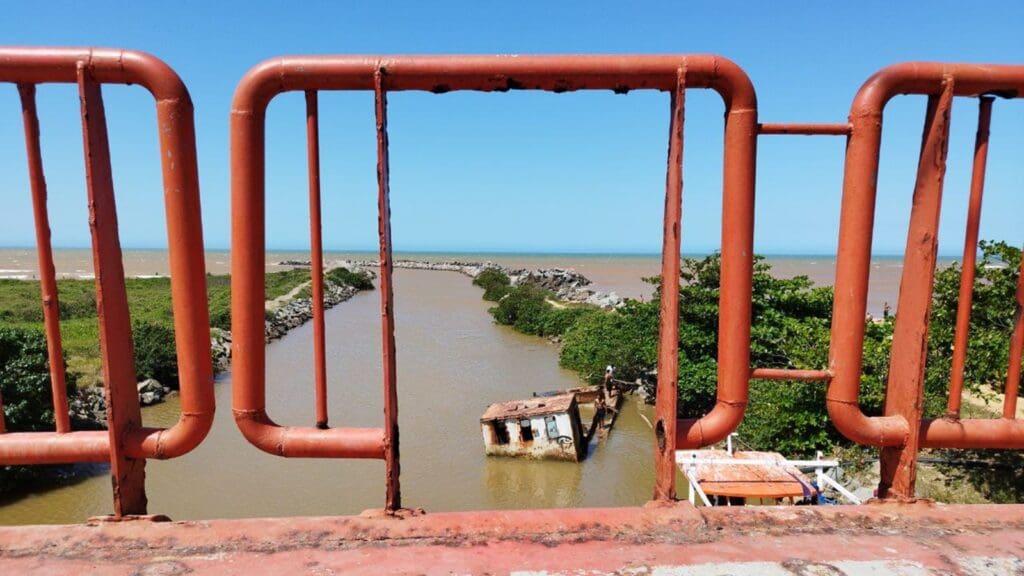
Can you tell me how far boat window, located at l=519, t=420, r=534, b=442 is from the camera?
10.3m

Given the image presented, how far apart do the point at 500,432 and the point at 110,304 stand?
921 centimetres

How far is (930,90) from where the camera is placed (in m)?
1.67

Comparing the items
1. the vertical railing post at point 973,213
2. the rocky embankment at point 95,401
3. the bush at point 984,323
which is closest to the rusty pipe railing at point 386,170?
the vertical railing post at point 973,213

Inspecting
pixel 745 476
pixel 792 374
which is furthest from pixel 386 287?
pixel 745 476

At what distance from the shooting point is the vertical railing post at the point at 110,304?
1.56 metres

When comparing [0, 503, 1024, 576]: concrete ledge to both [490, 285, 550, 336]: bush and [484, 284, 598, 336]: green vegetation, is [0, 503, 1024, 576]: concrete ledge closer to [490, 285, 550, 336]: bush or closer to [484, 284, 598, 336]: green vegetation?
[484, 284, 598, 336]: green vegetation

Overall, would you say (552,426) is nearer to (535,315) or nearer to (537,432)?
(537,432)

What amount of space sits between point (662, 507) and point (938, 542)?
2.46ft

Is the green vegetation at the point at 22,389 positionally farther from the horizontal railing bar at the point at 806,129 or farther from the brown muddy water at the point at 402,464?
the horizontal railing bar at the point at 806,129

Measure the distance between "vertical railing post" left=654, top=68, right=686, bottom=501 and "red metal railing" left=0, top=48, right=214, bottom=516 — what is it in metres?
1.38

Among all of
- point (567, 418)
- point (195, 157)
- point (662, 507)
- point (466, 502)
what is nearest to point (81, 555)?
point (195, 157)

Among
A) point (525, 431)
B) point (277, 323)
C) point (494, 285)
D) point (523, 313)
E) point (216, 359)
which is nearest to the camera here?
point (525, 431)

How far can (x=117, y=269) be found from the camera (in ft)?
5.45

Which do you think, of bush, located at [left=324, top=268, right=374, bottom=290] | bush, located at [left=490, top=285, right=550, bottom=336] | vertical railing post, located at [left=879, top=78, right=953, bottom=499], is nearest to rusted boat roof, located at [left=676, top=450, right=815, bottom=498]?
vertical railing post, located at [left=879, top=78, right=953, bottom=499]
